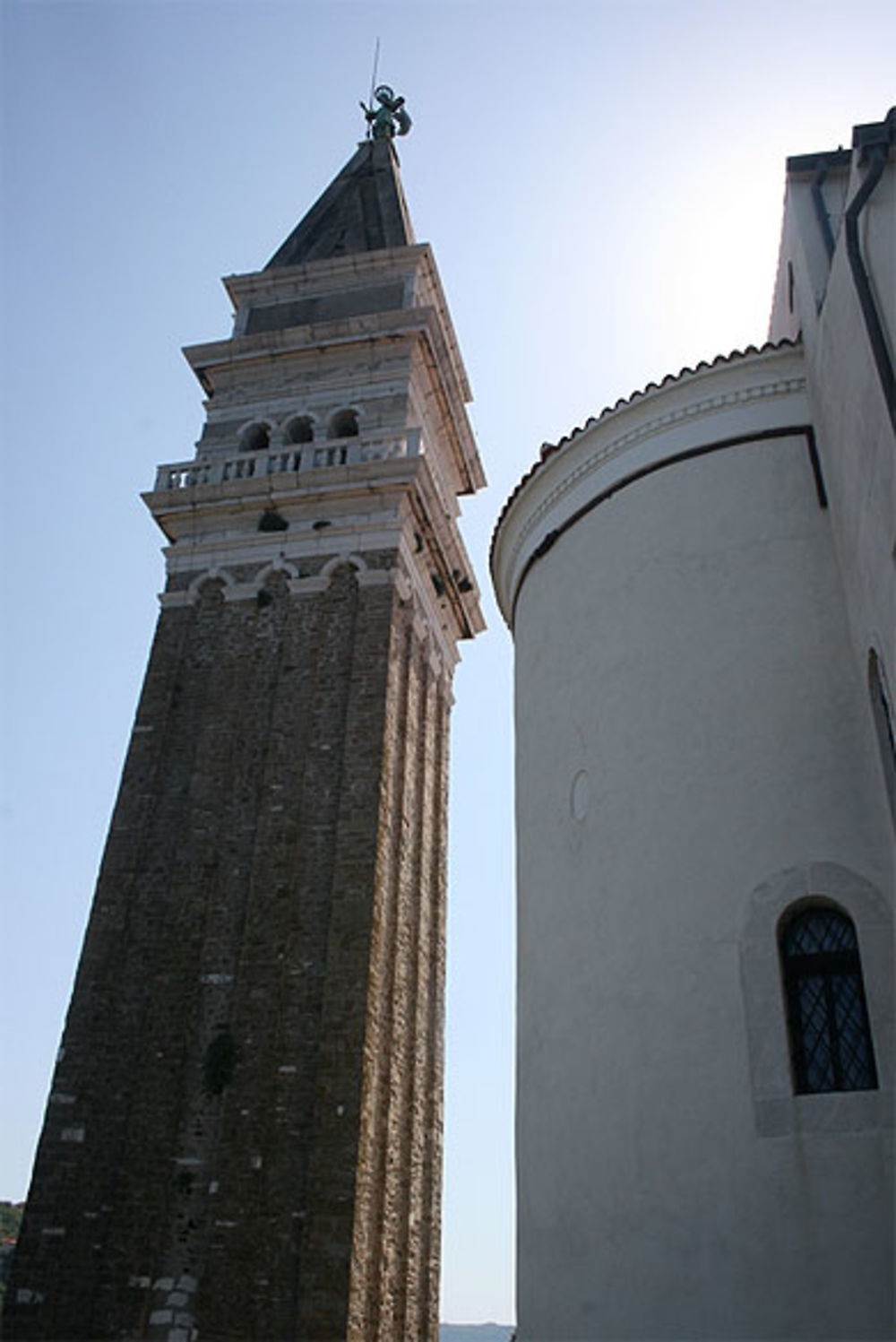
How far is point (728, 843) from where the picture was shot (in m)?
7.86

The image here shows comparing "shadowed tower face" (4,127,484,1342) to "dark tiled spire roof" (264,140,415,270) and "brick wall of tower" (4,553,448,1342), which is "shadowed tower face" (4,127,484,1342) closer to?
"brick wall of tower" (4,553,448,1342)

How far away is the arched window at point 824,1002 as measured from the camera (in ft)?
22.9

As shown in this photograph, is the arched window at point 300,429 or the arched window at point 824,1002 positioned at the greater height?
the arched window at point 300,429

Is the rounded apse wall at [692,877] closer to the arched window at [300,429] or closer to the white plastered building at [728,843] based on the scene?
the white plastered building at [728,843]

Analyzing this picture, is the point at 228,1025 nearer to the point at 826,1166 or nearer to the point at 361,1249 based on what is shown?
the point at 361,1249

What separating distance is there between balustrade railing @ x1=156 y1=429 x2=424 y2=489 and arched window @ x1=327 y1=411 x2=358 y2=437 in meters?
0.64

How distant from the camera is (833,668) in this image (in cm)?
806

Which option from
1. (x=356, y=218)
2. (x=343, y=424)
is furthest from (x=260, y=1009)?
(x=356, y=218)

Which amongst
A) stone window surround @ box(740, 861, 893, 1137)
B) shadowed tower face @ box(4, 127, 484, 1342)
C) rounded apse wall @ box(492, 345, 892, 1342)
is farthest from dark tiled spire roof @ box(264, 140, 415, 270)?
stone window surround @ box(740, 861, 893, 1137)

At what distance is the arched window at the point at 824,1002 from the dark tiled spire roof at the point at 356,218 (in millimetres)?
15548

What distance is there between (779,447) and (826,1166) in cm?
496

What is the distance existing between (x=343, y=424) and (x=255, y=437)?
4.51 feet

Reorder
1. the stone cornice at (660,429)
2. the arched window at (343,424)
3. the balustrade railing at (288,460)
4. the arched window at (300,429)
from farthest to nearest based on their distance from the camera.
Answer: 1. the arched window at (300,429)
2. the arched window at (343,424)
3. the balustrade railing at (288,460)
4. the stone cornice at (660,429)

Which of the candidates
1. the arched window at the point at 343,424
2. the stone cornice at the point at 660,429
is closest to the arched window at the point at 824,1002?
the stone cornice at the point at 660,429
